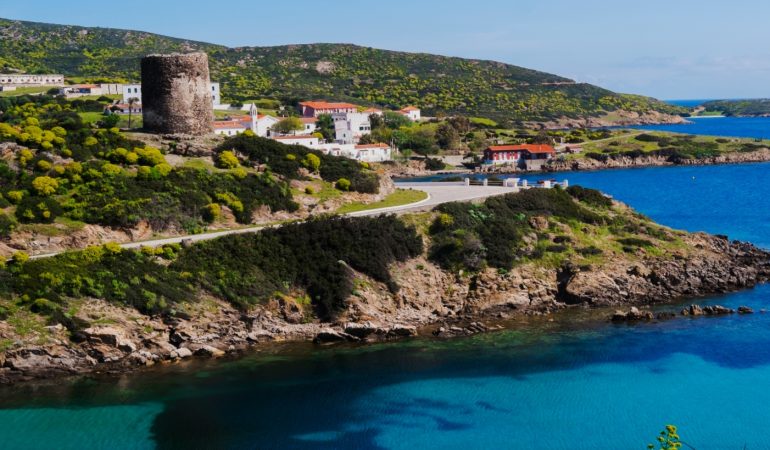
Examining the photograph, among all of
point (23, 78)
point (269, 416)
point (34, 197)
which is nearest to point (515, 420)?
point (269, 416)

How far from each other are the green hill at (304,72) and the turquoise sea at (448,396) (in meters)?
102

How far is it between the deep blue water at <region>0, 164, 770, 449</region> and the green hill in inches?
4034

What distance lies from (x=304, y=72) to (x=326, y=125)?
78.9m

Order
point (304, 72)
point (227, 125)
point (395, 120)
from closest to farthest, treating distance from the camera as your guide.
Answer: point (227, 125) → point (395, 120) → point (304, 72)

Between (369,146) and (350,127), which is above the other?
(350,127)

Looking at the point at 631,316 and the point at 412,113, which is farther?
the point at 412,113

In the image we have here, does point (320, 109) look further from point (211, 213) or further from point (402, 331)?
point (402, 331)

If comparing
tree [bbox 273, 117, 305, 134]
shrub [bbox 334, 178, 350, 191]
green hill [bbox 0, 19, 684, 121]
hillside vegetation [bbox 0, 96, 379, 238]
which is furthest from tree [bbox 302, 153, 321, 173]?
green hill [bbox 0, 19, 684, 121]

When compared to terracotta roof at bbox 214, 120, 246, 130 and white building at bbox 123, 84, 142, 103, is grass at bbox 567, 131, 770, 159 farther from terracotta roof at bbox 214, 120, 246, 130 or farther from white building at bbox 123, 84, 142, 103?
white building at bbox 123, 84, 142, 103

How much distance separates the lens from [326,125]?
100m

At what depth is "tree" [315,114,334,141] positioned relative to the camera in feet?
317

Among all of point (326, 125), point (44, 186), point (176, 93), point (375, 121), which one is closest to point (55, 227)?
point (44, 186)

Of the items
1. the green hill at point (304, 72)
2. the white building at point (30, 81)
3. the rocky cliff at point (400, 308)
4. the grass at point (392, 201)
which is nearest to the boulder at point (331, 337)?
the rocky cliff at point (400, 308)

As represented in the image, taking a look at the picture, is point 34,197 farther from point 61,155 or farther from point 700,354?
point 700,354
